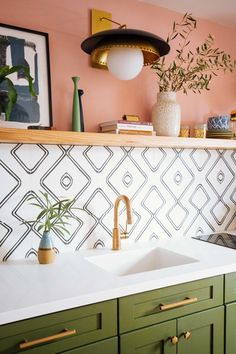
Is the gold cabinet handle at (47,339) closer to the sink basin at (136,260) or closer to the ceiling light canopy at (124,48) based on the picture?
the sink basin at (136,260)

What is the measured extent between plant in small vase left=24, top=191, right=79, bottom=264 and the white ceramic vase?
0.66 m

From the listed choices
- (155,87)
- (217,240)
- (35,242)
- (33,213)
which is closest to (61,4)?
(155,87)

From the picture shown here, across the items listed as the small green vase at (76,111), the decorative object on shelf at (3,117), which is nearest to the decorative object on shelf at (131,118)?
the small green vase at (76,111)

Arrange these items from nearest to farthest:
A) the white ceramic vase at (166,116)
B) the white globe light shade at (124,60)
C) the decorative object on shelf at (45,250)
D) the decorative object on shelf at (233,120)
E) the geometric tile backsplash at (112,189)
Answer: the white globe light shade at (124,60) < the decorative object on shelf at (45,250) < the geometric tile backsplash at (112,189) < the white ceramic vase at (166,116) < the decorative object on shelf at (233,120)

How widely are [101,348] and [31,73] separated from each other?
4.38 feet

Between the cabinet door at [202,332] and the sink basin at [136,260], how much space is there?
0.96 feet

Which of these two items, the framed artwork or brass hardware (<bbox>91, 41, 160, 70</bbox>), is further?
the framed artwork

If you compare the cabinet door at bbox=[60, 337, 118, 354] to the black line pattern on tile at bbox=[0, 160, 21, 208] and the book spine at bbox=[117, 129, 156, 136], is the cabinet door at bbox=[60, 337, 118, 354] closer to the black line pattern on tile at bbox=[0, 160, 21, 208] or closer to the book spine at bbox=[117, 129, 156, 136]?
the black line pattern on tile at bbox=[0, 160, 21, 208]

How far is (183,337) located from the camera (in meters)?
1.58

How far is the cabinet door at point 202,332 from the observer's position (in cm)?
158

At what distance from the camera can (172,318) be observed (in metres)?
1.54

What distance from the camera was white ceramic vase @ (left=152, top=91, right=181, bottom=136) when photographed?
2023mm

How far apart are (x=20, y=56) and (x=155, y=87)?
869mm

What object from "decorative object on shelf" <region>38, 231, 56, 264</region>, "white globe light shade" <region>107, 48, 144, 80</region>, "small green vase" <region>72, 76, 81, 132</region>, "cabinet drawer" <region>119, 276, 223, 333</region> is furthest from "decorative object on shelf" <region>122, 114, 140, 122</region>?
"cabinet drawer" <region>119, 276, 223, 333</region>
